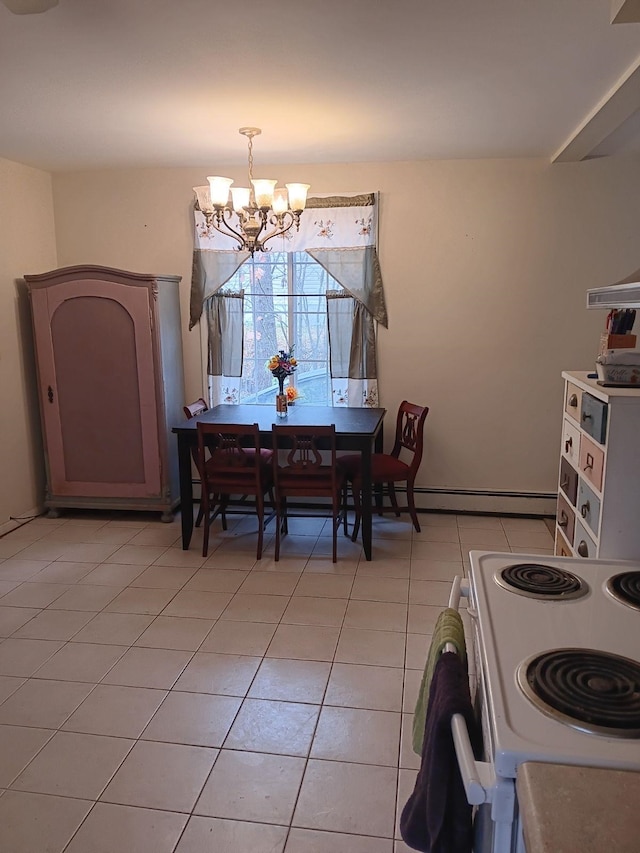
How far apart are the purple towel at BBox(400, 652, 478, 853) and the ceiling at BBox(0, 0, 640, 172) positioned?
6.35ft

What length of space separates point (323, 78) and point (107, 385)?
2.53 meters

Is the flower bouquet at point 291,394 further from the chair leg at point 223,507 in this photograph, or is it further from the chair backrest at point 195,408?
the chair leg at point 223,507

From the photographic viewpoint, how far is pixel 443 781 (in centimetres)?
112

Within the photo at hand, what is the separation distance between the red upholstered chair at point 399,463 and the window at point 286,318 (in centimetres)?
64

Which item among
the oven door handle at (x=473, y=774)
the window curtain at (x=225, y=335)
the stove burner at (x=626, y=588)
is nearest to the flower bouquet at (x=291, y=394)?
the window curtain at (x=225, y=335)

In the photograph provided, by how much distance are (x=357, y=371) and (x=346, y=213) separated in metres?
1.09

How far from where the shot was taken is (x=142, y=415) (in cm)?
431

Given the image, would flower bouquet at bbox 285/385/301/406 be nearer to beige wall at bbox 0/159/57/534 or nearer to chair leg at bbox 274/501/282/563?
chair leg at bbox 274/501/282/563

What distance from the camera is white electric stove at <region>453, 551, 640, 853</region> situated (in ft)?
3.14

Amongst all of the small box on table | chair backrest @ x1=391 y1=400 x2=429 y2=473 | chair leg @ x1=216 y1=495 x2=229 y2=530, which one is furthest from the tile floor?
the small box on table

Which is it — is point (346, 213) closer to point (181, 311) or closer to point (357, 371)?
point (357, 371)

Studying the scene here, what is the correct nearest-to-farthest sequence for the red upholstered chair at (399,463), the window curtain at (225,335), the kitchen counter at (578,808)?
the kitchen counter at (578,808) → the red upholstered chair at (399,463) → the window curtain at (225,335)

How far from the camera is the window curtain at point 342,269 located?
4.33 metres

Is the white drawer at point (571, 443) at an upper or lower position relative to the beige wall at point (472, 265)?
lower
